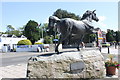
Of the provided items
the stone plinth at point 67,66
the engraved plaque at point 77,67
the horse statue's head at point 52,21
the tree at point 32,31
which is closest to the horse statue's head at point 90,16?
the horse statue's head at point 52,21

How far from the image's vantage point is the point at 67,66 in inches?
187

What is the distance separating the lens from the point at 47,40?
3812cm

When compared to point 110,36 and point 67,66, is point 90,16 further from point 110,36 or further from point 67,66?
point 110,36

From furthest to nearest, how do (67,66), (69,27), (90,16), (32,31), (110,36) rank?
(110,36)
(32,31)
(90,16)
(69,27)
(67,66)

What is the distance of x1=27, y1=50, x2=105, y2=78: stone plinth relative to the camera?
4.54 metres

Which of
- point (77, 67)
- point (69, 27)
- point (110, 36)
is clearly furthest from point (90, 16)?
point (110, 36)

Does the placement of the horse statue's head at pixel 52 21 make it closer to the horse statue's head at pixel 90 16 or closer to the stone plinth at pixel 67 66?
the stone plinth at pixel 67 66

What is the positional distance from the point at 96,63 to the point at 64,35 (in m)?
1.81

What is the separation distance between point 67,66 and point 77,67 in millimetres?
395

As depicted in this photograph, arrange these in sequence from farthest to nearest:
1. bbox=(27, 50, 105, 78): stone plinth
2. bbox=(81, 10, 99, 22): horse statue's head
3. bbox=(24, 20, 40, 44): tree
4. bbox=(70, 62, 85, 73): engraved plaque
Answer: bbox=(24, 20, 40, 44): tree < bbox=(81, 10, 99, 22): horse statue's head < bbox=(70, 62, 85, 73): engraved plaque < bbox=(27, 50, 105, 78): stone plinth

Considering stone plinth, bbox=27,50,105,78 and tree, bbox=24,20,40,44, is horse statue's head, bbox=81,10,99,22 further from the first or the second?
tree, bbox=24,20,40,44

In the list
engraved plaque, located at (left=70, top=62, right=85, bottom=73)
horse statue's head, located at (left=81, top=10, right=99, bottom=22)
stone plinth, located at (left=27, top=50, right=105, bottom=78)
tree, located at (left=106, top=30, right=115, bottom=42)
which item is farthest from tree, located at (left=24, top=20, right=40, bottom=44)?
tree, located at (left=106, top=30, right=115, bottom=42)

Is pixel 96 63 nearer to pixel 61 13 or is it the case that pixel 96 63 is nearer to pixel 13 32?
pixel 61 13

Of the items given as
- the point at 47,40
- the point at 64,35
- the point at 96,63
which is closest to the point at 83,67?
the point at 96,63
